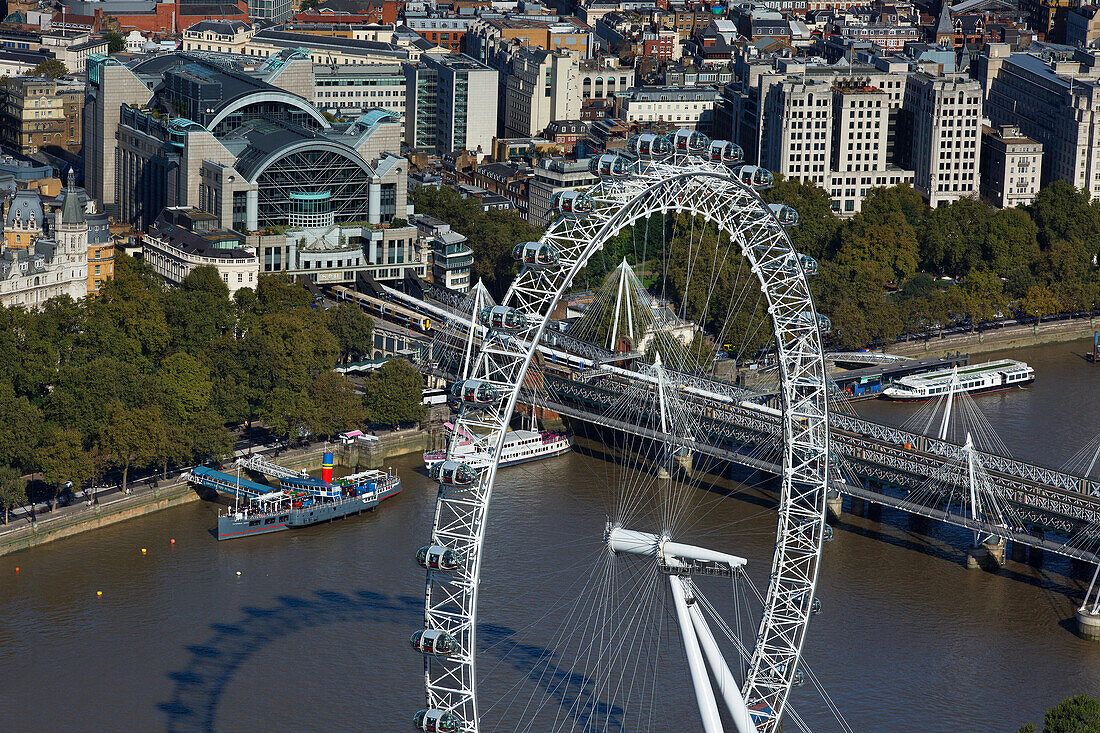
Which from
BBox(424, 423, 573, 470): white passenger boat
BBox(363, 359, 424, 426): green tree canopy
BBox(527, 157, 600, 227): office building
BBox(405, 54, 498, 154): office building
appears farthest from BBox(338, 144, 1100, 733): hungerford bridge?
BBox(405, 54, 498, 154): office building

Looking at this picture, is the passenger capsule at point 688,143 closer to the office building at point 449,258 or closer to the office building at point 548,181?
the office building at point 449,258

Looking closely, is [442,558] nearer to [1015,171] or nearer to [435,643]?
[435,643]

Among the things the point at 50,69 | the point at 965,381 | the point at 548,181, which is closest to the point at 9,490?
the point at 965,381

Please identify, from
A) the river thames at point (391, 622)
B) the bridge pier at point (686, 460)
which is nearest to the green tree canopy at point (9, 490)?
the river thames at point (391, 622)

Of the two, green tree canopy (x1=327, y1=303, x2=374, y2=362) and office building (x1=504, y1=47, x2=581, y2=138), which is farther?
office building (x1=504, y1=47, x2=581, y2=138)

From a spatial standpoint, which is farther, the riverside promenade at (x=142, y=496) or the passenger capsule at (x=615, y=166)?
the riverside promenade at (x=142, y=496)

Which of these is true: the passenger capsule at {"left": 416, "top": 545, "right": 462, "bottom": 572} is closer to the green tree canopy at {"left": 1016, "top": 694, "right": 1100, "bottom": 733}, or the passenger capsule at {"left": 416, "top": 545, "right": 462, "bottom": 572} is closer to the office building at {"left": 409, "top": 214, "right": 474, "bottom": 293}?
the green tree canopy at {"left": 1016, "top": 694, "right": 1100, "bottom": 733}
